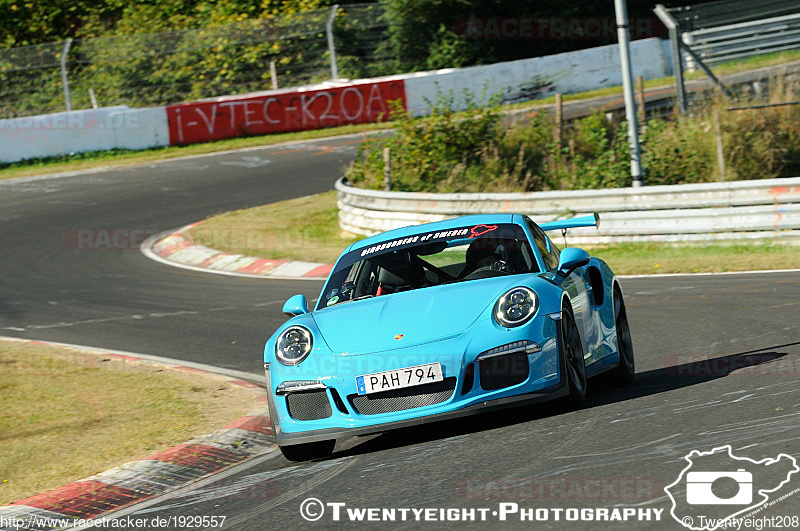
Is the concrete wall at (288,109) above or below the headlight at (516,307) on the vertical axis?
above

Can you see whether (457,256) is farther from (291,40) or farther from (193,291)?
(291,40)

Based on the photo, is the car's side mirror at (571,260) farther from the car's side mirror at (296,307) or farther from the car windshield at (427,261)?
the car's side mirror at (296,307)

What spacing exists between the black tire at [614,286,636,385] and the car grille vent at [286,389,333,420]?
223 centimetres

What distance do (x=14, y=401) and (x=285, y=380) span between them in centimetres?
376

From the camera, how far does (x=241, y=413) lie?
8086 mm

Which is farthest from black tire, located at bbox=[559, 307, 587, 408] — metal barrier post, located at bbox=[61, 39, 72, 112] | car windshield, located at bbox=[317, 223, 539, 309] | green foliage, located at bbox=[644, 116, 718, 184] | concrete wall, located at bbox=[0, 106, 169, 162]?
metal barrier post, located at bbox=[61, 39, 72, 112]

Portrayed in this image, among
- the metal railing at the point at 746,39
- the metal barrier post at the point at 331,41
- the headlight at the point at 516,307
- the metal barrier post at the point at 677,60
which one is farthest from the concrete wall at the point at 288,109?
the headlight at the point at 516,307

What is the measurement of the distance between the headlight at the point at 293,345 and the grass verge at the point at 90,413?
128cm

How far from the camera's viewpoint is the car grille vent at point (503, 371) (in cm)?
607

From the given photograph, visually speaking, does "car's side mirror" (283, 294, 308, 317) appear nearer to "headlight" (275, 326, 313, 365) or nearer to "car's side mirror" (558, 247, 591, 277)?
"headlight" (275, 326, 313, 365)

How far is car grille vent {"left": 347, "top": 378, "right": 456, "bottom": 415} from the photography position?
6.05 meters

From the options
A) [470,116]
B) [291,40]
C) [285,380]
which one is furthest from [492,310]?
[291,40]

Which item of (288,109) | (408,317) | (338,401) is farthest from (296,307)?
(288,109)

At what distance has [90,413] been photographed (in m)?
8.56
